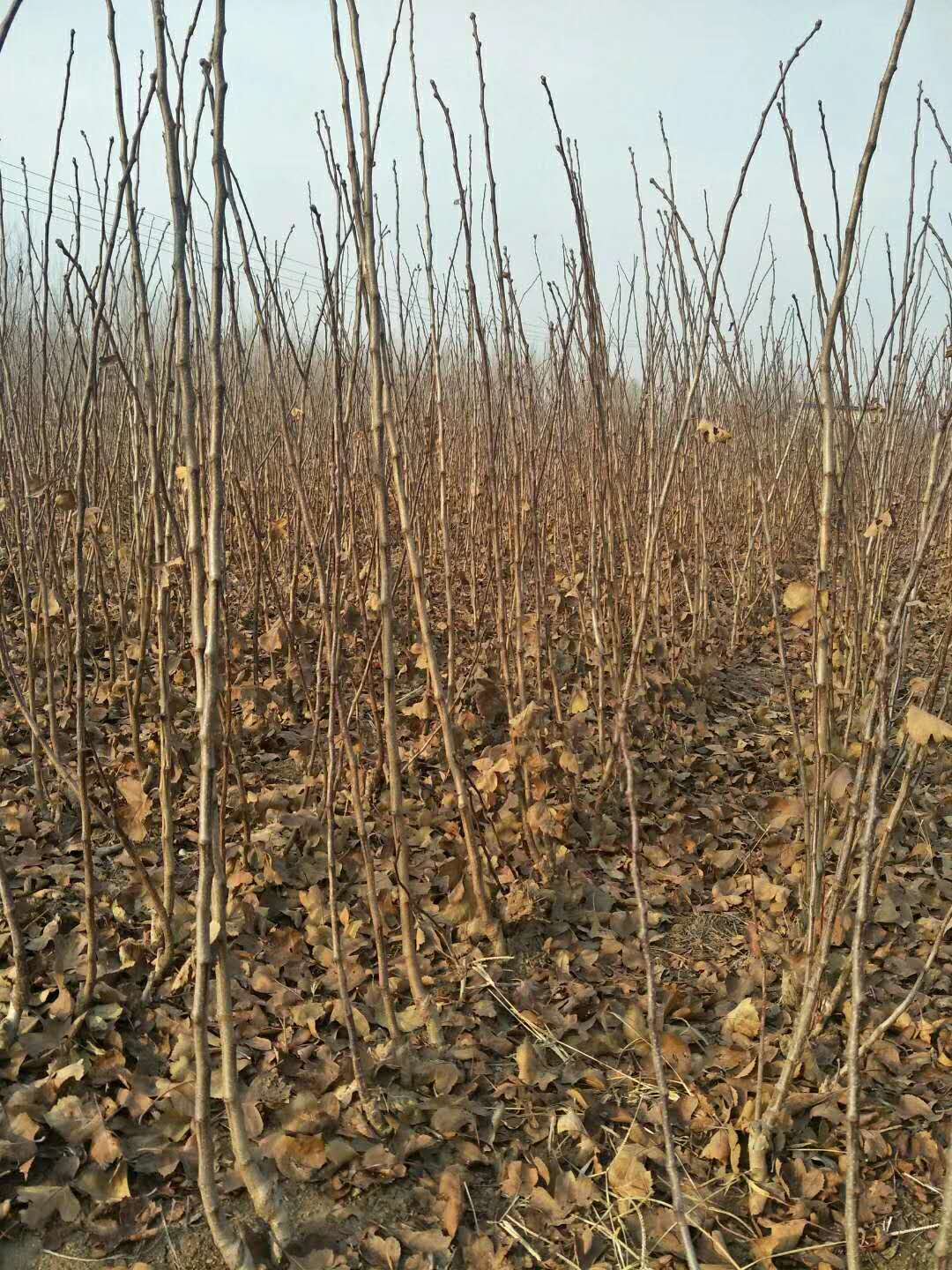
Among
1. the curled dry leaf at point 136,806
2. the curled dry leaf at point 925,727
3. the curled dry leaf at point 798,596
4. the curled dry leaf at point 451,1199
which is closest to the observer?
the curled dry leaf at point 925,727

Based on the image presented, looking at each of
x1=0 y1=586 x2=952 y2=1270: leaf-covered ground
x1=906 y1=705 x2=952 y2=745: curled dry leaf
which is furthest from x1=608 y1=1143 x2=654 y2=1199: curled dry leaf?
x1=906 y1=705 x2=952 y2=745: curled dry leaf

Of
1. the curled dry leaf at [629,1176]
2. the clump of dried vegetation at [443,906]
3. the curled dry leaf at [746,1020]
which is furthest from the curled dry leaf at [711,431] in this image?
the curled dry leaf at [629,1176]

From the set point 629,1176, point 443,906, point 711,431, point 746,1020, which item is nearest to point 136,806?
point 443,906

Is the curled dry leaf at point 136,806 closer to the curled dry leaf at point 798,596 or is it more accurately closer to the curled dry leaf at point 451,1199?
the curled dry leaf at point 451,1199

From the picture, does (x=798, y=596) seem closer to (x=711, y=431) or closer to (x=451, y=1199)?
(x=711, y=431)

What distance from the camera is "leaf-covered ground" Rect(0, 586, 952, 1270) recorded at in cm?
106

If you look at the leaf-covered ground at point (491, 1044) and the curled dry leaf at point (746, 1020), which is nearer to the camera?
the leaf-covered ground at point (491, 1044)

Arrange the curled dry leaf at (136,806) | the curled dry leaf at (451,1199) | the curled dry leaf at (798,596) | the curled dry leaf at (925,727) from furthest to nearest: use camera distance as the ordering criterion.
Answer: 1. the curled dry leaf at (136,806)
2. the curled dry leaf at (798,596)
3. the curled dry leaf at (451,1199)
4. the curled dry leaf at (925,727)

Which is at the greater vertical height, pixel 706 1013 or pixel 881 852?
pixel 881 852

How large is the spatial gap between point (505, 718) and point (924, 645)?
216cm

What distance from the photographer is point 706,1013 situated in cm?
147

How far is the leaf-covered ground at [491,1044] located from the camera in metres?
1.06

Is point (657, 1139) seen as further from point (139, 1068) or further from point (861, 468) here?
point (861, 468)

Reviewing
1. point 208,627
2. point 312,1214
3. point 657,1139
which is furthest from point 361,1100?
point 208,627
